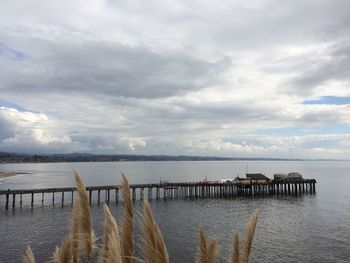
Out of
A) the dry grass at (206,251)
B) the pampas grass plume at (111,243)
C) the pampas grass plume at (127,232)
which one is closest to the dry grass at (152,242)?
→ the pampas grass plume at (111,243)

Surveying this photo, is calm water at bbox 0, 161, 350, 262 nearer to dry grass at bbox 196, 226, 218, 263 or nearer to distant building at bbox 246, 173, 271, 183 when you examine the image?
distant building at bbox 246, 173, 271, 183

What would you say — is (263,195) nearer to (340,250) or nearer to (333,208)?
(333,208)

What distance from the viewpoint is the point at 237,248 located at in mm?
4473

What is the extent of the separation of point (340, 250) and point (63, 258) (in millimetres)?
40250

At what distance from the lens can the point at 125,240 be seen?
162 inches

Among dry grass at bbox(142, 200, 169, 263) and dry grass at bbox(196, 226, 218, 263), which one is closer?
dry grass at bbox(142, 200, 169, 263)

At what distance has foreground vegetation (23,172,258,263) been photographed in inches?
138

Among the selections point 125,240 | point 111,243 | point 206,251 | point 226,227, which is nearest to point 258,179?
point 226,227

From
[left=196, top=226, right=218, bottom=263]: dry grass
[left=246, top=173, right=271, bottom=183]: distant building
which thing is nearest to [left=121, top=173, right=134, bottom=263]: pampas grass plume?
[left=196, top=226, right=218, bottom=263]: dry grass

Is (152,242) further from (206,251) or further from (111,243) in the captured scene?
(206,251)

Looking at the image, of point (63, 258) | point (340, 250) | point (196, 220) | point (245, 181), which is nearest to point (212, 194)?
point (245, 181)

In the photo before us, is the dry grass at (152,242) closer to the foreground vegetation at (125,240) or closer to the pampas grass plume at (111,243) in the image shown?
the foreground vegetation at (125,240)

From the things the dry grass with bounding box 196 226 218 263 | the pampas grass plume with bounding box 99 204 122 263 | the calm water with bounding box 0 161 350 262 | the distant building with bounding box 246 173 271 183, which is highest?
the pampas grass plume with bounding box 99 204 122 263

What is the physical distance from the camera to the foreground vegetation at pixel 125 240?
3.51 metres
